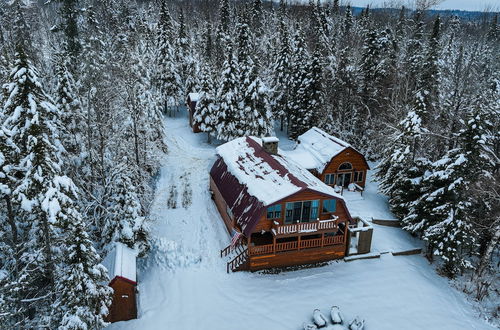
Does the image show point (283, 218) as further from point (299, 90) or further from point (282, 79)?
point (282, 79)

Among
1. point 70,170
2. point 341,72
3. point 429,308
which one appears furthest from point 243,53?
point 429,308

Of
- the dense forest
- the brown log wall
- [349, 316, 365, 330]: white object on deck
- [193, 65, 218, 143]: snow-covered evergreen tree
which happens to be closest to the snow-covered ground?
the brown log wall

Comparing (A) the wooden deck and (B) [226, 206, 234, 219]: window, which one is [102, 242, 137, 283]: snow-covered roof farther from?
(A) the wooden deck

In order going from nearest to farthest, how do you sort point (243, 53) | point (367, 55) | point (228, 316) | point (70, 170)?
point (228, 316) → point (70, 170) → point (243, 53) → point (367, 55)

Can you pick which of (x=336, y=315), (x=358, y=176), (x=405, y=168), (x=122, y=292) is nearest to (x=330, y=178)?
(x=358, y=176)

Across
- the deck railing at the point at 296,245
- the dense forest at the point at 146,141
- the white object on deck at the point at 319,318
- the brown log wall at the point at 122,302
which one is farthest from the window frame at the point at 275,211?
the brown log wall at the point at 122,302

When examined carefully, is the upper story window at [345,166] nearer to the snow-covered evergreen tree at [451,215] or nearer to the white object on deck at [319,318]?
the snow-covered evergreen tree at [451,215]

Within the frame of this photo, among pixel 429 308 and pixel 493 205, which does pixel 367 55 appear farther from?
pixel 429 308
